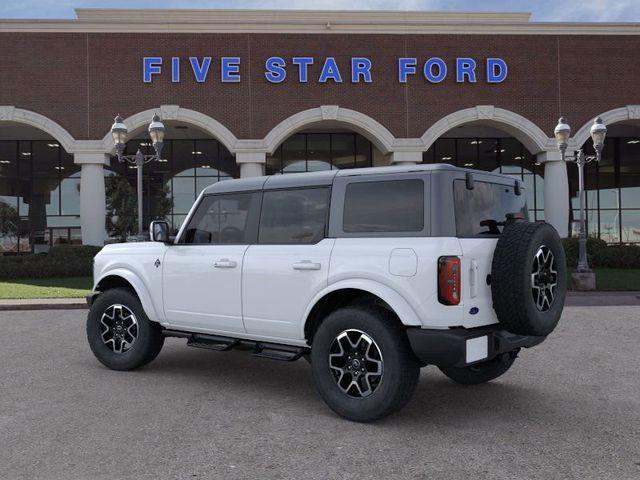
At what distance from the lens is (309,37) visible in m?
23.0

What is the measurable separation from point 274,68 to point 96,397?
63.9 feet

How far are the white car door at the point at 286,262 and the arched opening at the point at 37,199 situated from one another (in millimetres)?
27616

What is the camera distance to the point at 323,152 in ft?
95.4

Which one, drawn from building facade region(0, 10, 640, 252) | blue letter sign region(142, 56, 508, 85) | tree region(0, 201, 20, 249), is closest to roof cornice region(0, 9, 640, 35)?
building facade region(0, 10, 640, 252)

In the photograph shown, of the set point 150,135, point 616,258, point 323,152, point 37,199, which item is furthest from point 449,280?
point 37,199

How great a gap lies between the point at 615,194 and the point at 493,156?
8.41 meters

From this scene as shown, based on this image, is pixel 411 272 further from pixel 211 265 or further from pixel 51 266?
pixel 51 266

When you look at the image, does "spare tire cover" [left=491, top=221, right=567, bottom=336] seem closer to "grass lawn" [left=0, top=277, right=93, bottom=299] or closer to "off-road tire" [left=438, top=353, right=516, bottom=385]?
"off-road tire" [left=438, top=353, right=516, bottom=385]

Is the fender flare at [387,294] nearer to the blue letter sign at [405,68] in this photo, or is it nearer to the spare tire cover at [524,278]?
the spare tire cover at [524,278]

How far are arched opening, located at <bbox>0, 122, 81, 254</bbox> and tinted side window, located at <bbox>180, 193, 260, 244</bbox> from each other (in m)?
26.7

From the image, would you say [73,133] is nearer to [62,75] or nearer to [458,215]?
[62,75]

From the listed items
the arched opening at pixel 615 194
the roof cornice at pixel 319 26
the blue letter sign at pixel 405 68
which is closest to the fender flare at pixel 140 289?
the roof cornice at pixel 319 26

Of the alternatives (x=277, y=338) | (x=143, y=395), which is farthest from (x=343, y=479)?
(x=143, y=395)

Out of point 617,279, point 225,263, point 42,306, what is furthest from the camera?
point 617,279
